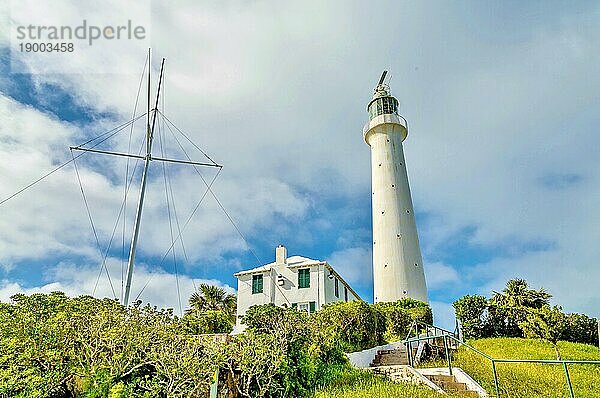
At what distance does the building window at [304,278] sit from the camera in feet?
86.5

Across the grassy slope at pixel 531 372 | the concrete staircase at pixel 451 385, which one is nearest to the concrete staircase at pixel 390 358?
the grassy slope at pixel 531 372

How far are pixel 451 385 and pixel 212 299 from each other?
19998mm

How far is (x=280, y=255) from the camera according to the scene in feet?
91.9

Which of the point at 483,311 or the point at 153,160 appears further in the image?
the point at 483,311

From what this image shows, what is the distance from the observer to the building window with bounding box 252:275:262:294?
2759 centimetres

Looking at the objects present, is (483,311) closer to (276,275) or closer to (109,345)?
(276,275)

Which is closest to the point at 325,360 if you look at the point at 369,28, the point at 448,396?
the point at 448,396

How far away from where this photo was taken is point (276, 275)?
90.2 feet

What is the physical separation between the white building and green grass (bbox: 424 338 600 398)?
9.48 metres

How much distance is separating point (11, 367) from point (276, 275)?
17928 millimetres

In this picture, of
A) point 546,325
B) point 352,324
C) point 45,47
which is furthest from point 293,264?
point 45,47

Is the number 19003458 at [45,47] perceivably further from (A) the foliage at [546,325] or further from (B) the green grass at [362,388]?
(A) the foliage at [546,325]

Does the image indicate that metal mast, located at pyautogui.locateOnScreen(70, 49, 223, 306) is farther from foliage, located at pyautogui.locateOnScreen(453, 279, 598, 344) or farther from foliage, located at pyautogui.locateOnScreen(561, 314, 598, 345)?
foliage, located at pyautogui.locateOnScreen(561, 314, 598, 345)

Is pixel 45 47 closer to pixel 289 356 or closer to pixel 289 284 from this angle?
pixel 289 356
